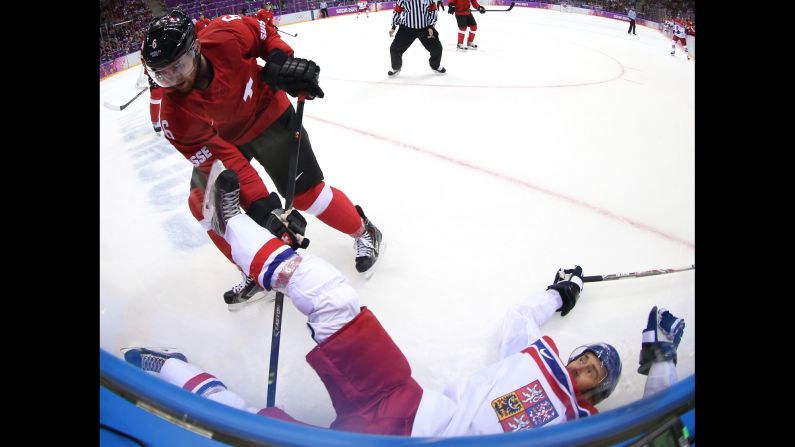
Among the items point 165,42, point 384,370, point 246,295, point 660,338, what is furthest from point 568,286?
point 165,42

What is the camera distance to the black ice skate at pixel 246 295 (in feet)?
3.92

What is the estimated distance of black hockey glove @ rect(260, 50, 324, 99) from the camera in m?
1.15

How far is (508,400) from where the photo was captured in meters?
0.74

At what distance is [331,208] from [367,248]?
16 centimetres

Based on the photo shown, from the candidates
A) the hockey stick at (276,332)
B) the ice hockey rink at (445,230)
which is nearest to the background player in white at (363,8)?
the ice hockey rink at (445,230)

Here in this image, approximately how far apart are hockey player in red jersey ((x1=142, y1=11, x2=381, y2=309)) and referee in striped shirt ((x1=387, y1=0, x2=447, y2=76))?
8.23ft

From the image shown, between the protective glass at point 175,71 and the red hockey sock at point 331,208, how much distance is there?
1.59 feet

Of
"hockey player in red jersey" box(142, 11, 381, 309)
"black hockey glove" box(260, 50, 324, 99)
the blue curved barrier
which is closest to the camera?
the blue curved barrier

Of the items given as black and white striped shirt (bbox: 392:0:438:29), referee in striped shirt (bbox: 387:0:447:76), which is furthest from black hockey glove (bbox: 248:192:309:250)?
black and white striped shirt (bbox: 392:0:438:29)

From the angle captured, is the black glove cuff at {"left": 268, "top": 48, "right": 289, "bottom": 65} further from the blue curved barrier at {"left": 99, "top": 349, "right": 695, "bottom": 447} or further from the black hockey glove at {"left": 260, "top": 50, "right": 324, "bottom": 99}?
the blue curved barrier at {"left": 99, "top": 349, "right": 695, "bottom": 447}

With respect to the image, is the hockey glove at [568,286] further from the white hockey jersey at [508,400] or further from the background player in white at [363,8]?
the background player in white at [363,8]
